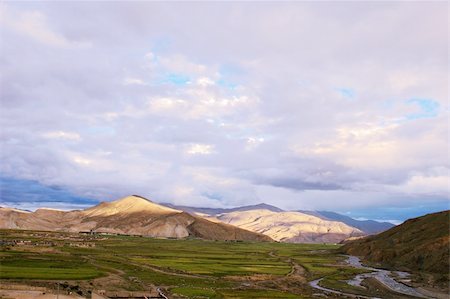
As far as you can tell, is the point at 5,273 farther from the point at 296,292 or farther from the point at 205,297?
the point at 296,292

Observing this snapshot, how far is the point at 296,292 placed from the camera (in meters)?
78.0

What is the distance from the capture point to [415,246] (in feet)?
490

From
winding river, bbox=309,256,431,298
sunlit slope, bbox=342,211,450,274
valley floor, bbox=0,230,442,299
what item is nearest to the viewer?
Answer: valley floor, bbox=0,230,442,299

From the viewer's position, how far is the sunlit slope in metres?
130

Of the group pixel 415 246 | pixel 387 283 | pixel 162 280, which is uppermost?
pixel 415 246

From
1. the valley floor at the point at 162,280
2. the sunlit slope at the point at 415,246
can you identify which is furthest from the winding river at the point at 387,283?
the sunlit slope at the point at 415,246

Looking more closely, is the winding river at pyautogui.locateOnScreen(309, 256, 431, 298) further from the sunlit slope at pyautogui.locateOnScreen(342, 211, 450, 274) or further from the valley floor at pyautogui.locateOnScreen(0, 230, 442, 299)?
the sunlit slope at pyautogui.locateOnScreen(342, 211, 450, 274)

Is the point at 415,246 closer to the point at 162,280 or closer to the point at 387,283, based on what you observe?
the point at 387,283

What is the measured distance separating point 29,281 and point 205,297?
2878 cm

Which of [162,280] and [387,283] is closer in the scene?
[162,280]

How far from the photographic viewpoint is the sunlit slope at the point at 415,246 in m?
130

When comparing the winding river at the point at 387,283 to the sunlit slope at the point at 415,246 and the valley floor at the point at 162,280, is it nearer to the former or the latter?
the valley floor at the point at 162,280

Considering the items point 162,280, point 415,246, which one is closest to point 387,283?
point 162,280

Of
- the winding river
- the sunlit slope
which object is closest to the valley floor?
the winding river
